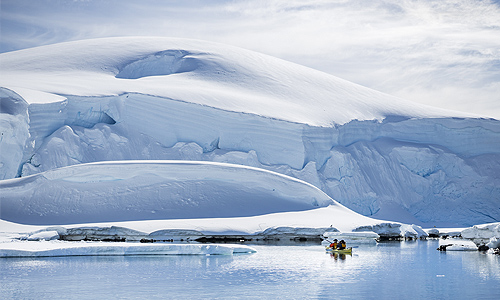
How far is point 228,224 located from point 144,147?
9.63 meters

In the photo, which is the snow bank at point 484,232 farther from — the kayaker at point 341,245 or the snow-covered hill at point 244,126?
the snow-covered hill at point 244,126

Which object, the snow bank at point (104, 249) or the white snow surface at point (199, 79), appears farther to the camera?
the white snow surface at point (199, 79)

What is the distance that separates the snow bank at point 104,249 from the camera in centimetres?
1606

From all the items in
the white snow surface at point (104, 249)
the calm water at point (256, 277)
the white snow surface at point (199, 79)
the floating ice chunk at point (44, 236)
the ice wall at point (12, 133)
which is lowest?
the calm water at point (256, 277)

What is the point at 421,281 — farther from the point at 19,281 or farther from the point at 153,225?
the point at 153,225

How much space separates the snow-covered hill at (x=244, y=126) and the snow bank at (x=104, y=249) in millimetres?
10332

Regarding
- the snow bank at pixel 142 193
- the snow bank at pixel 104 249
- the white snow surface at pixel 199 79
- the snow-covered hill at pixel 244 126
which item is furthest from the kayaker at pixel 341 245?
the white snow surface at pixel 199 79

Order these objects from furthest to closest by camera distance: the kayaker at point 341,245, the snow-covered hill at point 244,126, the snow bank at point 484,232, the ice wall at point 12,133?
1. the snow-covered hill at point 244,126
2. the ice wall at point 12,133
3. the kayaker at point 341,245
4. the snow bank at point 484,232

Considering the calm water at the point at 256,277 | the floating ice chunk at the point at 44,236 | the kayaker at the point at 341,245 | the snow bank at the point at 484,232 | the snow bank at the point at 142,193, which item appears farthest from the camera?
the snow bank at the point at 142,193

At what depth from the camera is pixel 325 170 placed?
32.7m

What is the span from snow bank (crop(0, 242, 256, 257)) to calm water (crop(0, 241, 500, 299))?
1.02 feet

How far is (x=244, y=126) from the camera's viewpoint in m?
31.0

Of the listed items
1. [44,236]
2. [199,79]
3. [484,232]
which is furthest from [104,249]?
[199,79]

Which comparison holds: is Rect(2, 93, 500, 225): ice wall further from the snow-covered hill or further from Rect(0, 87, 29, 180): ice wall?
Rect(0, 87, 29, 180): ice wall
